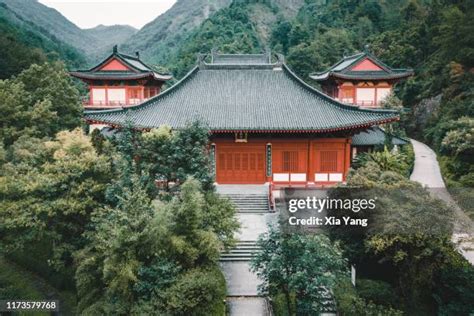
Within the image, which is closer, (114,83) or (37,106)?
(37,106)

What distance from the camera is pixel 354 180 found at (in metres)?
16.4

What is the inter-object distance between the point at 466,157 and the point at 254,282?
605 inches

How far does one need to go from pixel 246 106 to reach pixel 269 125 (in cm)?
229

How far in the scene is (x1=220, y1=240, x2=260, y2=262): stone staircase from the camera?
16.2 m

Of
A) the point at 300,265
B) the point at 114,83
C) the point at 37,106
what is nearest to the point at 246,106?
the point at 300,265

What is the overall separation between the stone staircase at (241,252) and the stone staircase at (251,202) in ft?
10.2

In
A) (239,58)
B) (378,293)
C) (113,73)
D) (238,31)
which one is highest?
(238,31)

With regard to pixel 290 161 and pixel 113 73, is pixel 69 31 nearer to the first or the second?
pixel 113 73

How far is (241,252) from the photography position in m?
16.5

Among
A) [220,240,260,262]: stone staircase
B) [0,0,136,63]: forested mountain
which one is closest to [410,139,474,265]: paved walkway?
[220,240,260,262]: stone staircase

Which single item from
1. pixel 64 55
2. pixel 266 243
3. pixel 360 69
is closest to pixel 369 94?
pixel 360 69

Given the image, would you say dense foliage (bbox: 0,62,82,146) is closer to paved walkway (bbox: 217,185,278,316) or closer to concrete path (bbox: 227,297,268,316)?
paved walkway (bbox: 217,185,278,316)

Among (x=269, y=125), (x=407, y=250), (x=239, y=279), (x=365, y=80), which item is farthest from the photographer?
(x=365, y=80)

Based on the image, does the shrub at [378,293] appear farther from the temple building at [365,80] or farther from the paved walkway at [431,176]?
the temple building at [365,80]
